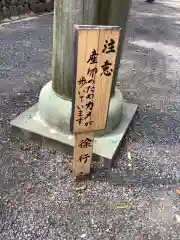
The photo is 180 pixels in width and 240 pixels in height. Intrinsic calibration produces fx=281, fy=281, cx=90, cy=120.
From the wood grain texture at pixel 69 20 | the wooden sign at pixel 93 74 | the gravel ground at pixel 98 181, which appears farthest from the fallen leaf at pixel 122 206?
the wood grain texture at pixel 69 20

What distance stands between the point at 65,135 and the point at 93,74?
1027 millimetres

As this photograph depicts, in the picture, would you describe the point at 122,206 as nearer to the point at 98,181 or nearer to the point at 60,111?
the point at 98,181

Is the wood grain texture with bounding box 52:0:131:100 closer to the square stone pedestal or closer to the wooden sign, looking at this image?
the square stone pedestal

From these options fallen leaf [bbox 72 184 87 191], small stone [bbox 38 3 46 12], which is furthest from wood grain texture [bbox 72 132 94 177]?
small stone [bbox 38 3 46 12]

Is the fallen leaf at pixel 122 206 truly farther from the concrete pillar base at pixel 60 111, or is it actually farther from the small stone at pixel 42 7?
the small stone at pixel 42 7

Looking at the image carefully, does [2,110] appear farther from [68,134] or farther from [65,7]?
[65,7]

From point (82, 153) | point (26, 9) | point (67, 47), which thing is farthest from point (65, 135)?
point (26, 9)

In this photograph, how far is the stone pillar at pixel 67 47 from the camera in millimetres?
2396

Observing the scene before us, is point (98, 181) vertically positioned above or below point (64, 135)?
below

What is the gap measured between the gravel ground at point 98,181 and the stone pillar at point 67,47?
1.19 feet

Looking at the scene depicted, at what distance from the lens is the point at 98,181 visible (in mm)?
2580

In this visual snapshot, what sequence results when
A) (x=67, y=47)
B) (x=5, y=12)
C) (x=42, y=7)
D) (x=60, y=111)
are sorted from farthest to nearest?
(x=42, y=7) → (x=5, y=12) → (x=60, y=111) → (x=67, y=47)

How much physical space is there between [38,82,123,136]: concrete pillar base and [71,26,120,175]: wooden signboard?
54cm

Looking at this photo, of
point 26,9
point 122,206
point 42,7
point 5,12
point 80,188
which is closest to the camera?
point 122,206
